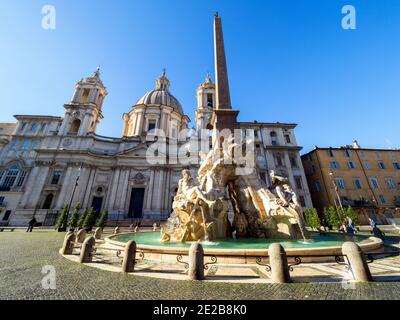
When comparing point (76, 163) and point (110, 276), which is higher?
point (76, 163)

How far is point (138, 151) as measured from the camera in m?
32.5

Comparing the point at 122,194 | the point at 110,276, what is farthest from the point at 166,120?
the point at 110,276

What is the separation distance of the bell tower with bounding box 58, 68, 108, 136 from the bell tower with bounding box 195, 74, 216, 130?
20829mm

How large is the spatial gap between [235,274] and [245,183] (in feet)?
19.3

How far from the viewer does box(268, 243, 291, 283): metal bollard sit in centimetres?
355

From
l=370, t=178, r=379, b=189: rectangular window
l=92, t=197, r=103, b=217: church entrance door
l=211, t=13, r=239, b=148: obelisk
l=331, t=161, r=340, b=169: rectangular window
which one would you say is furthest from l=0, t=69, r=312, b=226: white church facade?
l=211, t=13, r=239, b=148: obelisk

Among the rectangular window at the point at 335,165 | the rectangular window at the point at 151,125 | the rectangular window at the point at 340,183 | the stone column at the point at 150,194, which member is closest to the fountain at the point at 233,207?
the stone column at the point at 150,194

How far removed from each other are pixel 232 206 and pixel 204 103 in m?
33.2

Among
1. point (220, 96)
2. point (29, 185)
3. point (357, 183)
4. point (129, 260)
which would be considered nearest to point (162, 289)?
point (129, 260)

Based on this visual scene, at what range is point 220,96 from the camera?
11492 millimetres

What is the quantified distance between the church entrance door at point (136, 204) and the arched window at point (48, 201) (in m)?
11.7

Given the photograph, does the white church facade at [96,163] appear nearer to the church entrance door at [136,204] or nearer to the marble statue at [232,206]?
the church entrance door at [136,204]

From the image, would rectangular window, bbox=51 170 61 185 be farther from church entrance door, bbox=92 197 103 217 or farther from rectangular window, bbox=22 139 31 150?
rectangular window, bbox=22 139 31 150
